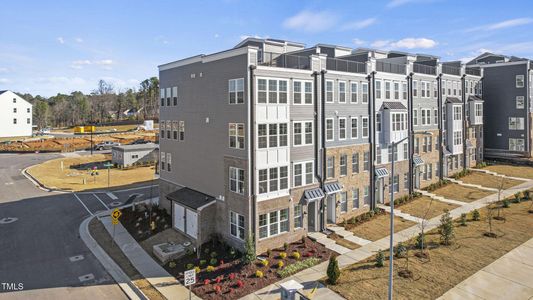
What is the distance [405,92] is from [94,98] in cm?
14362

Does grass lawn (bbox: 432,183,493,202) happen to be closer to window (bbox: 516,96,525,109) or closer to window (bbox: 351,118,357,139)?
window (bbox: 351,118,357,139)

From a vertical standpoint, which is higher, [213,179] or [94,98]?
[94,98]

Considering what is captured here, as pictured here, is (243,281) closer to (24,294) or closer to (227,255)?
(227,255)

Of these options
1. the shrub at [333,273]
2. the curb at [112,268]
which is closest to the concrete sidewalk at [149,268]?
the curb at [112,268]

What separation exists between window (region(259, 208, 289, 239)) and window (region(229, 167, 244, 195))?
2293mm

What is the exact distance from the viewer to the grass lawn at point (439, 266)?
17.5 metres

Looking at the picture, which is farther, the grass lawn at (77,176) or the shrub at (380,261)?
the grass lawn at (77,176)

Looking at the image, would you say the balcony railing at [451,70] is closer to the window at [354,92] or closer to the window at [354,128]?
the window at [354,92]

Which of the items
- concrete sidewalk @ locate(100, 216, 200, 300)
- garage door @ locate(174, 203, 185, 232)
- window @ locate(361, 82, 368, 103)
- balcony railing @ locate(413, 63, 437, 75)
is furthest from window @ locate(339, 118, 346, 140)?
concrete sidewalk @ locate(100, 216, 200, 300)

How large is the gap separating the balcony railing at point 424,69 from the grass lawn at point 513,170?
53.4 ft

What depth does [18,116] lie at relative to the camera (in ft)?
335

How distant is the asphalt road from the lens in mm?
19245

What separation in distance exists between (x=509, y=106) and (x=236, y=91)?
4324cm

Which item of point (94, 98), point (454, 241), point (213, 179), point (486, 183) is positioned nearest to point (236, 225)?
point (213, 179)
